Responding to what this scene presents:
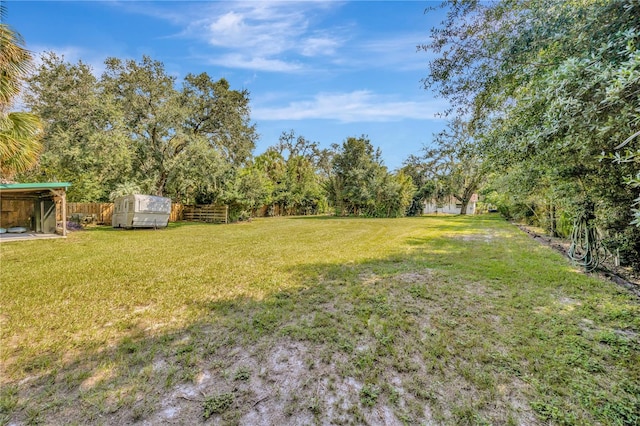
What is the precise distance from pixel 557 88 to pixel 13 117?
11.1 metres

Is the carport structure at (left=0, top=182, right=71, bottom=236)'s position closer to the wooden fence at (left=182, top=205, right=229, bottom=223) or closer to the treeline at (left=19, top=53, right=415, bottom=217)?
the treeline at (left=19, top=53, right=415, bottom=217)

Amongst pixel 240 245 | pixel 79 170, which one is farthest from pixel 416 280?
pixel 79 170

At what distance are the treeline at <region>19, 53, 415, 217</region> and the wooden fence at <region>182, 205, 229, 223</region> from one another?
1.74ft

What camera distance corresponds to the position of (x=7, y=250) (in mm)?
7562

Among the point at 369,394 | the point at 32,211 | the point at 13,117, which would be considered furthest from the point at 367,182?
the point at 369,394

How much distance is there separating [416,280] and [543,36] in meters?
3.65

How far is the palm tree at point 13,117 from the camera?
226 inches

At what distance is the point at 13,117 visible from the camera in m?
7.17

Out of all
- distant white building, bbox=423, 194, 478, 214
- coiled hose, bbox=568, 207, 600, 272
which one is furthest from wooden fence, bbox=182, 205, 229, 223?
distant white building, bbox=423, 194, 478, 214

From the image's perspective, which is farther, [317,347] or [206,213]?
[206,213]

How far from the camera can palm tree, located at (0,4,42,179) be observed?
5738mm

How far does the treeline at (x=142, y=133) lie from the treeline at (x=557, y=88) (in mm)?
13154

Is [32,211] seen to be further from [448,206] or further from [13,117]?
[448,206]

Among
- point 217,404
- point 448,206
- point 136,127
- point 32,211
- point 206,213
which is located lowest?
point 217,404
